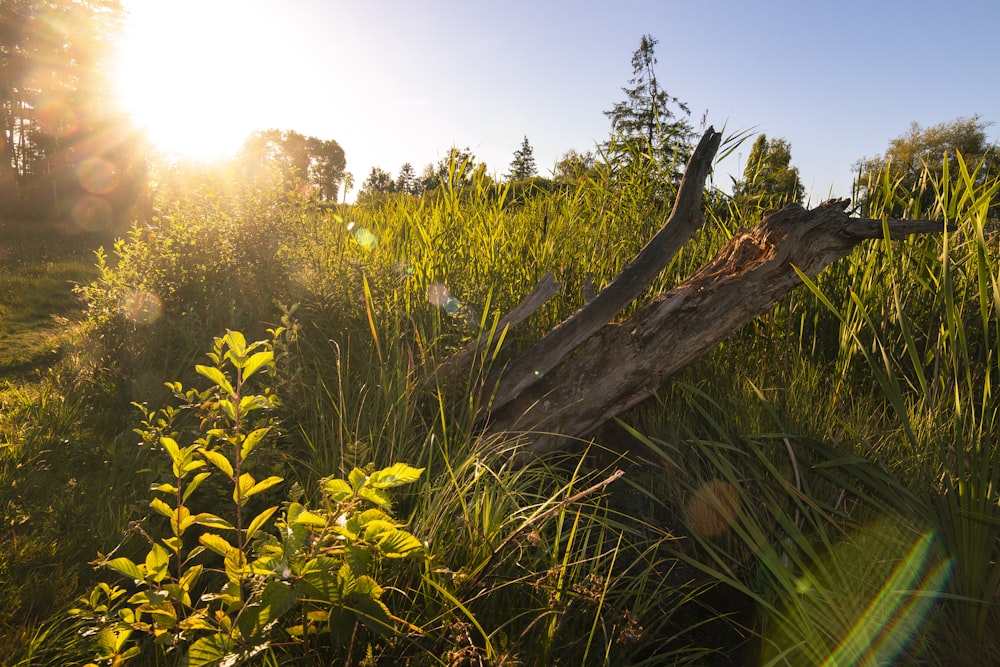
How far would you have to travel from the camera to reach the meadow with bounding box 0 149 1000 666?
49.0 inches

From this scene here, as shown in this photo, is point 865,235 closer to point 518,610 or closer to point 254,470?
point 518,610

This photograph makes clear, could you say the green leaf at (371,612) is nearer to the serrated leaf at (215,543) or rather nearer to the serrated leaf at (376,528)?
the serrated leaf at (376,528)

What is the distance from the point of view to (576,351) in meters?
2.82

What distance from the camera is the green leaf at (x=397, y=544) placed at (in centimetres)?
107

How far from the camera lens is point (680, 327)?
2408 millimetres

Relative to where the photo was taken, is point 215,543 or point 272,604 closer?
point 272,604

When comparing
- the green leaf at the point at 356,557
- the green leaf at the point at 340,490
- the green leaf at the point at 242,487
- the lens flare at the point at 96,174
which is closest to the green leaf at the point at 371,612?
the green leaf at the point at 356,557

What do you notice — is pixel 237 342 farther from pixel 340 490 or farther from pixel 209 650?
pixel 209 650

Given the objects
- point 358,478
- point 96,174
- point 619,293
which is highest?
point 96,174

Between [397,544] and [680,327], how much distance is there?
174 centimetres

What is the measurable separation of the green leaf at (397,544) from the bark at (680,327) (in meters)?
1.27

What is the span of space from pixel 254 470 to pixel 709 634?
185cm

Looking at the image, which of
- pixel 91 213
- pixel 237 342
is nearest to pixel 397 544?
pixel 237 342

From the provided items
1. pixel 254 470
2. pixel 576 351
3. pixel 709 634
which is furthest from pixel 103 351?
pixel 709 634
